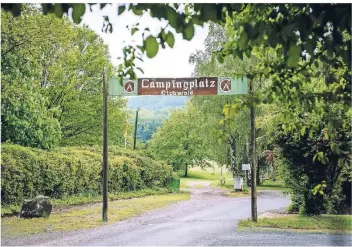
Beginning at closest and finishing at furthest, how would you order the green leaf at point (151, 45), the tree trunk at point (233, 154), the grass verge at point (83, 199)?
the green leaf at point (151, 45)
the grass verge at point (83, 199)
the tree trunk at point (233, 154)

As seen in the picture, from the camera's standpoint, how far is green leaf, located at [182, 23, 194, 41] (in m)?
2.36

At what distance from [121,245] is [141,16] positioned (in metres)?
8.18

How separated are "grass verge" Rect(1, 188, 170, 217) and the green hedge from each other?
0.79ft

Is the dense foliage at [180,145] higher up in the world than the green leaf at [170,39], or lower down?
higher up

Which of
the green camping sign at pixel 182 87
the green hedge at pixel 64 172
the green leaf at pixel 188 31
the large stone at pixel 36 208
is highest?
the green camping sign at pixel 182 87

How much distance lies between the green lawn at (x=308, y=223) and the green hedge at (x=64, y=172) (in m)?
7.06

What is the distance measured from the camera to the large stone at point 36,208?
14.7 meters

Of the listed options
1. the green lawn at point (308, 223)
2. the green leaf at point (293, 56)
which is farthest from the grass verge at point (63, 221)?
the green leaf at point (293, 56)

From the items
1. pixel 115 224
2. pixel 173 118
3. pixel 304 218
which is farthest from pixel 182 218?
pixel 173 118

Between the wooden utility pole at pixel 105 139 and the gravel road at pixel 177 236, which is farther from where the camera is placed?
the wooden utility pole at pixel 105 139

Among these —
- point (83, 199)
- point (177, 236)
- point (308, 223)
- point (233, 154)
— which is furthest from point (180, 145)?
point (177, 236)

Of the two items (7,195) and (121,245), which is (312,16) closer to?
(121,245)

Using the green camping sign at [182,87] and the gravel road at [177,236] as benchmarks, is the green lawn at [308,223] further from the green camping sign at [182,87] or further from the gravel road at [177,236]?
the green camping sign at [182,87]

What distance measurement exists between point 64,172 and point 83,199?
6.73 ft
